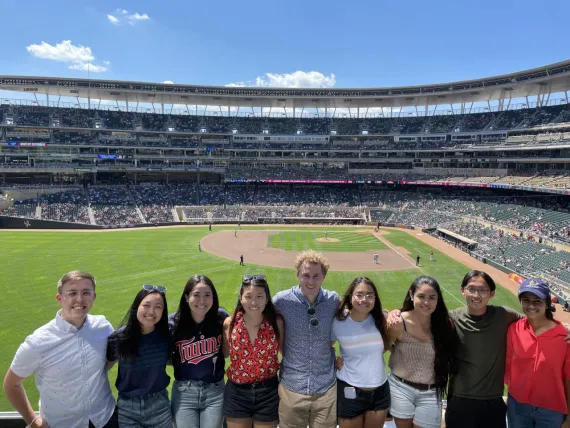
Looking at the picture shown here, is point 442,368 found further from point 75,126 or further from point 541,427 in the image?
point 75,126

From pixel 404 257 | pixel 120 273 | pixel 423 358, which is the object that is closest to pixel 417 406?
pixel 423 358

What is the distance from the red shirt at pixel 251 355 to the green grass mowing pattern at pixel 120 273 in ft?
37.5

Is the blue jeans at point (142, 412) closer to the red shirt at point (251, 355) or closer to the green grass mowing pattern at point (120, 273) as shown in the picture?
the red shirt at point (251, 355)

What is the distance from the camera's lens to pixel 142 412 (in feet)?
14.8

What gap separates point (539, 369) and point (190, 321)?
4609mm

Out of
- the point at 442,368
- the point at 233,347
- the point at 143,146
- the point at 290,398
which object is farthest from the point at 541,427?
the point at 143,146

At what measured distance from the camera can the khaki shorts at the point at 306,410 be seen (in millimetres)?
4645

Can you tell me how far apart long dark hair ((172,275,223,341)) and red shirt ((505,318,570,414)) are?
13.3 ft

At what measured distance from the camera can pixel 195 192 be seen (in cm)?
7669

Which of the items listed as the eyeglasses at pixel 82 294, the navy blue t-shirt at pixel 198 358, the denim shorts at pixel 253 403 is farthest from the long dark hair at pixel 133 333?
the denim shorts at pixel 253 403

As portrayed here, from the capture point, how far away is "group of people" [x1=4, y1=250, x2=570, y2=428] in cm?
448

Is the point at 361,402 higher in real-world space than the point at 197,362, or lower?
lower

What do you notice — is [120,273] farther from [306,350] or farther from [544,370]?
[544,370]

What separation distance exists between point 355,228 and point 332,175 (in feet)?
71.2
